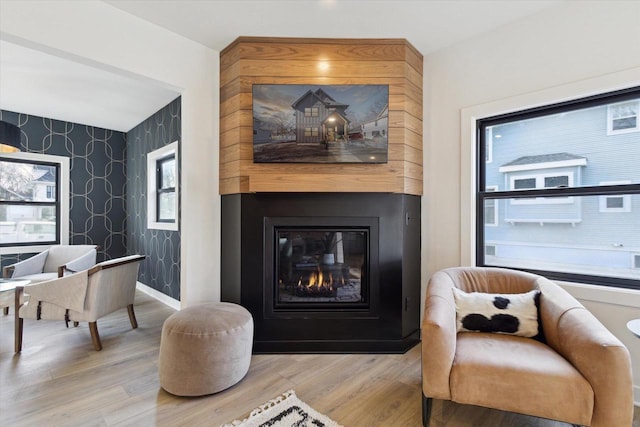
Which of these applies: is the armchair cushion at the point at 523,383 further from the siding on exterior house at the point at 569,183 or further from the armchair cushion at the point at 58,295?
the armchair cushion at the point at 58,295

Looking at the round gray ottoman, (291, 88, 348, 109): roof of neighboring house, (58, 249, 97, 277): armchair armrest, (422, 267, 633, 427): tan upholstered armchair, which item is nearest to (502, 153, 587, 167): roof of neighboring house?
(422, 267, 633, 427): tan upholstered armchair

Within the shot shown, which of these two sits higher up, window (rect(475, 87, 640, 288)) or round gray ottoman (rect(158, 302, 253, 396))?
window (rect(475, 87, 640, 288))

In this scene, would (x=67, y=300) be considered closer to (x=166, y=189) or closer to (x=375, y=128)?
(x=166, y=189)

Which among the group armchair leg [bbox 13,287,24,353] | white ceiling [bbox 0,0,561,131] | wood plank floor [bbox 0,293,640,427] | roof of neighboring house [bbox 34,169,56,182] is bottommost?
wood plank floor [bbox 0,293,640,427]

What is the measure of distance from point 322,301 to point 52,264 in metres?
3.67

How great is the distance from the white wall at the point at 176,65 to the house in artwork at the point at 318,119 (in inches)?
32.4

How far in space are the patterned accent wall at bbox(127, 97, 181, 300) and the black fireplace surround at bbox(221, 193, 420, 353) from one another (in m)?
1.64

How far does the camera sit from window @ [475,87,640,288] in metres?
1.98

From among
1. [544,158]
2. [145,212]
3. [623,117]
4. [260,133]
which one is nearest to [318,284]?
[260,133]

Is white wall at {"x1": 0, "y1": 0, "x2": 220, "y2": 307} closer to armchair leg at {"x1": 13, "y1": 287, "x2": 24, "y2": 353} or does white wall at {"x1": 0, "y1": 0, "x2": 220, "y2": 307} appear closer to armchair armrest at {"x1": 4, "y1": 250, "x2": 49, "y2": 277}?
armchair leg at {"x1": 13, "y1": 287, "x2": 24, "y2": 353}

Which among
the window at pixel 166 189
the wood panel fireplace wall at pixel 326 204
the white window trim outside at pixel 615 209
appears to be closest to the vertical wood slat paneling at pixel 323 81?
the wood panel fireplace wall at pixel 326 204

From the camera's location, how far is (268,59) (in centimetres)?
244

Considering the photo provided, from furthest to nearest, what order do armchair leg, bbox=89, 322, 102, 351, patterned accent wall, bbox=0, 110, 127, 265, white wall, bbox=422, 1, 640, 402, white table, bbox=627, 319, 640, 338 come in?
patterned accent wall, bbox=0, 110, 127, 265
armchair leg, bbox=89, 322, 102, 351
white wall, bbox=422, 1, 640, 402
white table, bbox=627, 319, 640, 338

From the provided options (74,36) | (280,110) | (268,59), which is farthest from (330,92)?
(74,36)
